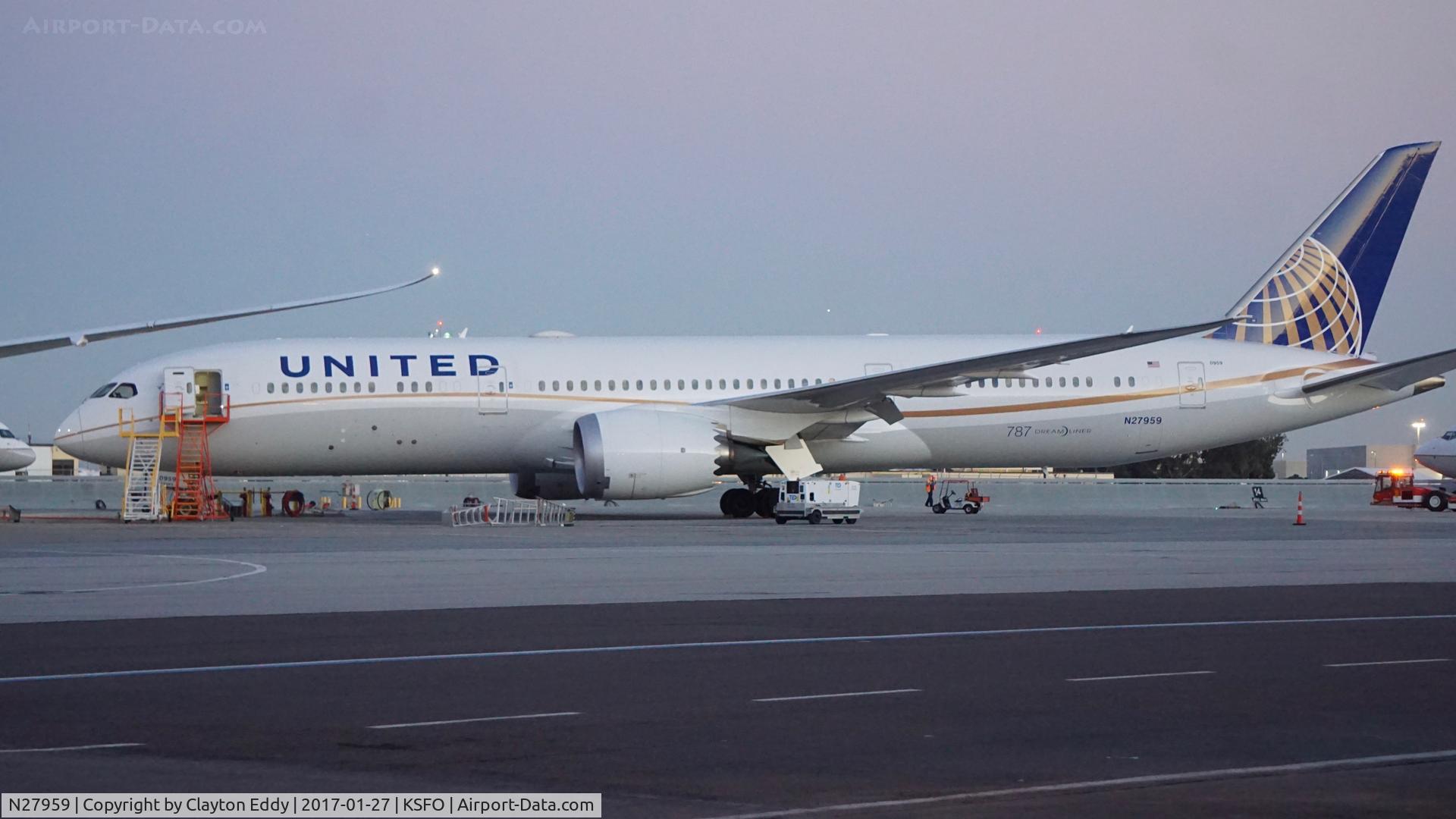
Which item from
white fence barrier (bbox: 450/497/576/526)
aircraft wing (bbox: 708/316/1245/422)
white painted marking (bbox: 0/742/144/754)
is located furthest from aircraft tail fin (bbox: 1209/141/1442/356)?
white painted marking (bbox: 0/742/144/754)

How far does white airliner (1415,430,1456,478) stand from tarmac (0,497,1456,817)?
26916 millimetres

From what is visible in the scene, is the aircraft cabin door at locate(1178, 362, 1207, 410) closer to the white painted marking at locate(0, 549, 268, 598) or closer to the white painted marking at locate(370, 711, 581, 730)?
the white painted marking at locate(0, 549, 268, 598)

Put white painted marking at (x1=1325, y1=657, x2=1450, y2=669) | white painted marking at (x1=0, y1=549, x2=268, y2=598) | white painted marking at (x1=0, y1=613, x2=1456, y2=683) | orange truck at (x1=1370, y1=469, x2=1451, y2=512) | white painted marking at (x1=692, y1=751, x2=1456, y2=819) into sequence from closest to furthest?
white painted marking at (x1=692, y1=751, x2=1456, y2=819) → white painted marking at (x1=0, y1=613, x2=1456, y2=683) → white painted marking at (x1=1325, y1=657, x2=1450, y2=669) → white painted marking at (x1=0, y1=549, x2=268, y2=598) → orange truck at (x1=1370, y1=469, x2=1451, y2=512)

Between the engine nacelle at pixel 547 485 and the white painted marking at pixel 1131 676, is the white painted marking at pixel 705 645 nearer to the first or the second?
the white painted marking at pixel 1131 676

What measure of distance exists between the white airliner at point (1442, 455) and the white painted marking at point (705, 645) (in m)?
33.6

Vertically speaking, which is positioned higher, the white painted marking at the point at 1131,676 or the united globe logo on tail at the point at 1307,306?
the united globe logo on tail at the point at 1307,306

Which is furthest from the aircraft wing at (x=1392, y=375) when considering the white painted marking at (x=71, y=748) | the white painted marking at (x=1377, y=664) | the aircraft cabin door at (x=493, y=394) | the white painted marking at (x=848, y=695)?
the white painted marking at (x=71, y=748)

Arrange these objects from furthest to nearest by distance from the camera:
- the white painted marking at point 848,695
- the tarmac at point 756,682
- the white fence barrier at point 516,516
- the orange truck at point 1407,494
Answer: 1. the orange truck at point 1407,494
2. the white fence barrier at point 516,516
3. the white painted marking at point 848,695
4. the tarmac at point 756,682

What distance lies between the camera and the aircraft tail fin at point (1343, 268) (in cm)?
3509

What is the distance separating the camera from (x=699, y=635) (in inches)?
432

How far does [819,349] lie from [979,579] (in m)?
17.4

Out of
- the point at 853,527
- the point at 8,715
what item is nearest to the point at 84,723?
the point at 8,715

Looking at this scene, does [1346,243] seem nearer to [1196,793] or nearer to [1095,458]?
[1095,458]

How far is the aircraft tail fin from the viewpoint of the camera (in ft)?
115
